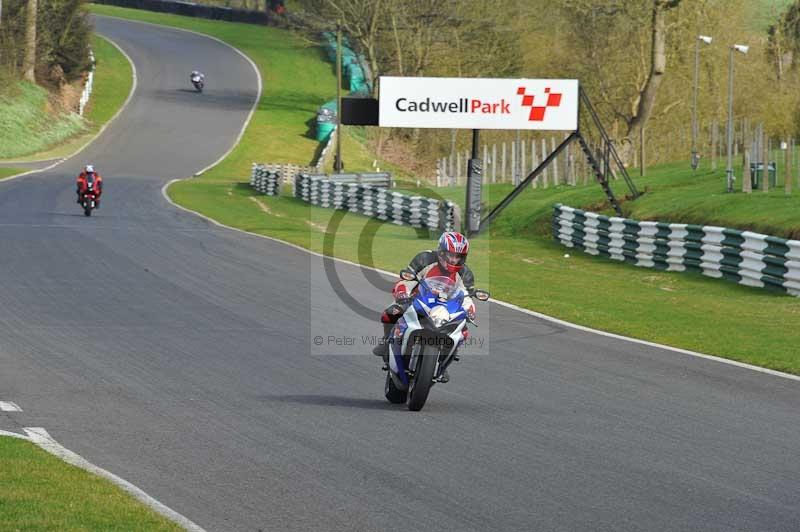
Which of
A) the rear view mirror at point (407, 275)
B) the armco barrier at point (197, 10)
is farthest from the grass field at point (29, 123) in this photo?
the rear view mirror at point (407, 275)

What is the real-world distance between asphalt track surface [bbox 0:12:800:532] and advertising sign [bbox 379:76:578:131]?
11120 millimetres

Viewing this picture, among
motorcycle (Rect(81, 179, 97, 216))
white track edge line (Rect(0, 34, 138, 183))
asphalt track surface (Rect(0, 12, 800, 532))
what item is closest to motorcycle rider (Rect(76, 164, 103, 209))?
motorcycle (Rect(81, 179, 97, 216))

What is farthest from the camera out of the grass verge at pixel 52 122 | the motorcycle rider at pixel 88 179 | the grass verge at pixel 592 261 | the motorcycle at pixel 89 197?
the grass verge at pixel 52 122

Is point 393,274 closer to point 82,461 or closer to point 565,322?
point 565,322

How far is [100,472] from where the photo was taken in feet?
27.3

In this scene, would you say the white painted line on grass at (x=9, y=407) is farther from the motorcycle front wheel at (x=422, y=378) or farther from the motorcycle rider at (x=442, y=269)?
the motorcycle front wheel at (x=422, y=378)

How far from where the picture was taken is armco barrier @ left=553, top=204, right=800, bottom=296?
22594mm

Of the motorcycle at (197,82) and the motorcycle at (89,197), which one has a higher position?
the motorcycle at (197,82)

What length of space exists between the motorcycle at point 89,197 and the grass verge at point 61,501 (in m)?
26.5

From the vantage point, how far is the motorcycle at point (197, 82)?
77.8 meters

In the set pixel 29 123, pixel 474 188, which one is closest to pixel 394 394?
pixel 474 188

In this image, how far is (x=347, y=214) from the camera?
4259 cm

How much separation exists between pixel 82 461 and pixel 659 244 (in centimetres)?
2023

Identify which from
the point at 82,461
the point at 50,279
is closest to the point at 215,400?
the point at 82,461
